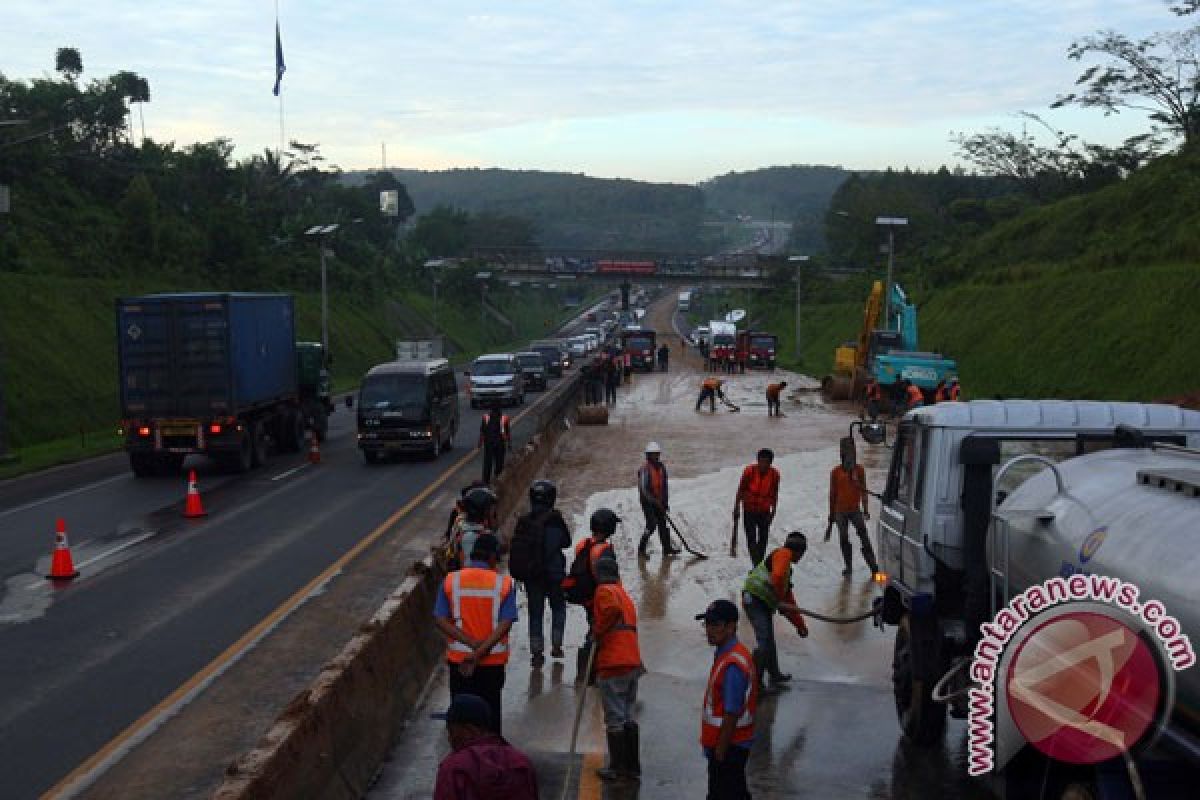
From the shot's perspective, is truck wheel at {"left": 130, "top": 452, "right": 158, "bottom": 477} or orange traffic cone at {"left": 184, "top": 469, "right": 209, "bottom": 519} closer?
orange traffic cone at {"left": 184, "top": 469, "right": 209, "bottom": 519}

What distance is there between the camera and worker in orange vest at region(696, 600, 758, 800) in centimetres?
757

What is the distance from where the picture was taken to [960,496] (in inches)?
380

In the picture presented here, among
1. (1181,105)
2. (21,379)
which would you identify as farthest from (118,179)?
(1181,105)

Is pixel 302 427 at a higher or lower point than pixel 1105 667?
lower

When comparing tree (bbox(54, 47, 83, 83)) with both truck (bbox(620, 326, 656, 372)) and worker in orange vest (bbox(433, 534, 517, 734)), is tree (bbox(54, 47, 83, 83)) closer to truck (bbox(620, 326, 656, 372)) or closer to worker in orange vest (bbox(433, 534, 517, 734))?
truck (bbox(620, 326, 656, 372))

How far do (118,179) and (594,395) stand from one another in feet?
127

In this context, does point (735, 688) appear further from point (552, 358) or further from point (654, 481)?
point (552, 358)

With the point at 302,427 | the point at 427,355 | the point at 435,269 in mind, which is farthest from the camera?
the point at 435,269

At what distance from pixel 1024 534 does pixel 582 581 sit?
14.2 ft

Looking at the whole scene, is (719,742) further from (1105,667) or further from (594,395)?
(594,395)

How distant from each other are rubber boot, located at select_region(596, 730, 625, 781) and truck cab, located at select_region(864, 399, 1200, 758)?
2164 millimetres

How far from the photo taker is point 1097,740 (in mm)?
5547
